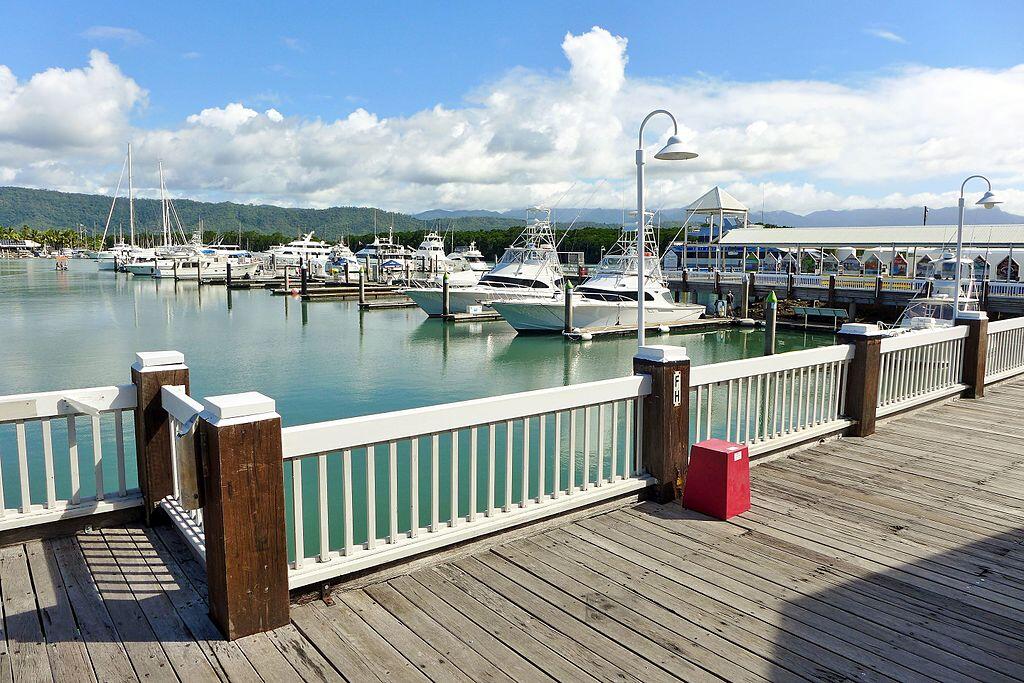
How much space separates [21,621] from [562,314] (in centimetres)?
2714

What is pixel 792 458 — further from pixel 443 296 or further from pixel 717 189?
pixel 717 189

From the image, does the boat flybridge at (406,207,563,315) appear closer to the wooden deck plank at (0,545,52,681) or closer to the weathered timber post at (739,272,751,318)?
the weathered timber post at (739,272,751,318)

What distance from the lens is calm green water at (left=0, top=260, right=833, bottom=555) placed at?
37.3 feet

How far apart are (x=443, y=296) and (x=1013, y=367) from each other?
28.0 m

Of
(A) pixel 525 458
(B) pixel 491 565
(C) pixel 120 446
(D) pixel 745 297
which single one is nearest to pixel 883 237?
(D) pixel 745 297

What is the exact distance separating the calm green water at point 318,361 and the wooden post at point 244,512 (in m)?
5.17

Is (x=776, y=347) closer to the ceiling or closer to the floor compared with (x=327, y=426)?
closer to the floor

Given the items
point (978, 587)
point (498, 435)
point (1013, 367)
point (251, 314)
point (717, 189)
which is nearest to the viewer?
point (978, 587)

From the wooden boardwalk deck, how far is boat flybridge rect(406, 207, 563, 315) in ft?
90.2

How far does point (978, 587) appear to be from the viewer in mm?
3906

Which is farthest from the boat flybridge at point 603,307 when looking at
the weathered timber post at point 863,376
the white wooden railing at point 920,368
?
the weathered timber post at point 863,376

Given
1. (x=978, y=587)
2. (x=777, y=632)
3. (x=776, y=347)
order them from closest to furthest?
(x=777, y=632)
(x=978, y=587)
(x=776, y=347)

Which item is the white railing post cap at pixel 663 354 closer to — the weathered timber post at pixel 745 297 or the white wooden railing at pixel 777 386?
the white wooden railing at pixel 777 386

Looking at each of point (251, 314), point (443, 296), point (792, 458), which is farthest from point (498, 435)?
point (251, 314)
